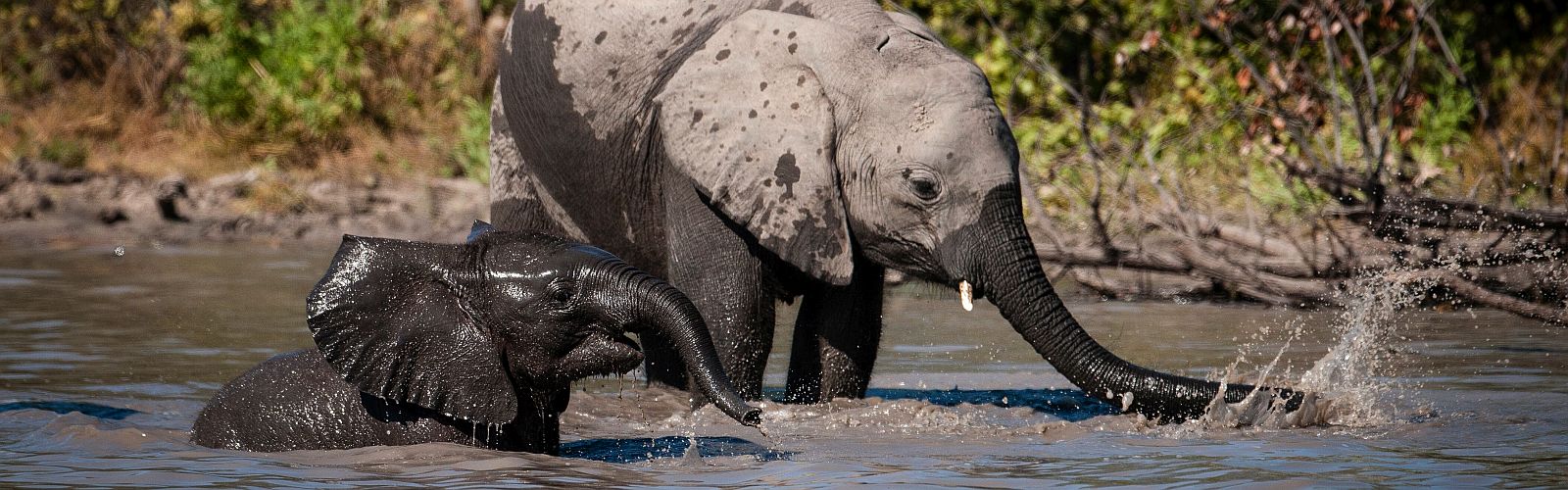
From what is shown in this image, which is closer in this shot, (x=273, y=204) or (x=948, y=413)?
(x=948, y=413)

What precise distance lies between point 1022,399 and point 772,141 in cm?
168

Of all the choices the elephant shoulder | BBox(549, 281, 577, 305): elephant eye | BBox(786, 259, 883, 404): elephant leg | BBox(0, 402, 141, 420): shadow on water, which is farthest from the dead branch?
BBox(0, 402, 141, 420): shadow on water

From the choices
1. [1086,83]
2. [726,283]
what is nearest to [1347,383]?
[726,283]

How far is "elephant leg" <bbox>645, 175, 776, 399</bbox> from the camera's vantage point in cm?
670

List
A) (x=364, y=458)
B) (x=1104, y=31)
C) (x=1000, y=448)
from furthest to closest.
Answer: (x=1104, y=31) → (x=1000, y=448) → (x=364, y=458)

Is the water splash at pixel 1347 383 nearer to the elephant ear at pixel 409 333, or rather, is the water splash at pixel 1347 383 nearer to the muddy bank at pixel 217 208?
the elephant ear at pixel 409 333

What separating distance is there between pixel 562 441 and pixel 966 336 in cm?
404

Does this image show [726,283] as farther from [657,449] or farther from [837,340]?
[657,449]

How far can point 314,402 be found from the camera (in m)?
5.54

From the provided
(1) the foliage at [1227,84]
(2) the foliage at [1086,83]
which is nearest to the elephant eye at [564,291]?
(2) the foliage at [1086,83]

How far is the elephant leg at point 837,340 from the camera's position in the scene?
7035mm

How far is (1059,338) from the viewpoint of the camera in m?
6.50

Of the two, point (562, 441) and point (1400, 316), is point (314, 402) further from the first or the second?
point (1400, 316)

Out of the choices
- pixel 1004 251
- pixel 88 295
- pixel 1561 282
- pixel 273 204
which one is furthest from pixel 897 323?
pixel 273 204
